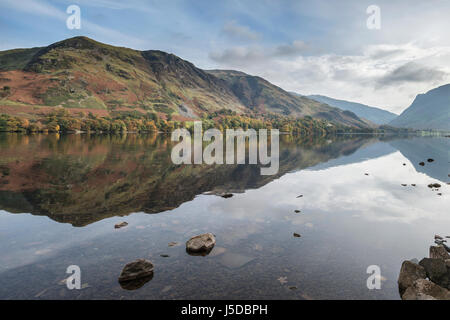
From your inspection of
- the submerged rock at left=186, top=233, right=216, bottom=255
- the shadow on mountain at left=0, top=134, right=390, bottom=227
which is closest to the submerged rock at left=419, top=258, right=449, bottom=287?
the submerged rock at left=186, top=233, right=216, bottom=255

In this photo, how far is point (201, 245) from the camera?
17.6 metres

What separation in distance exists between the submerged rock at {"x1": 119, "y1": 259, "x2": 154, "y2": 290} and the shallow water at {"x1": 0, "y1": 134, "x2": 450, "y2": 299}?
44cm

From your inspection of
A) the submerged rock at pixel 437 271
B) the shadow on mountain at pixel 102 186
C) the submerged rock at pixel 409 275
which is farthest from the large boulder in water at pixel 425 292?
the shadow on mountain at pixel 102 186

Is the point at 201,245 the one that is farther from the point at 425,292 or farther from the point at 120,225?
the point at 425,292

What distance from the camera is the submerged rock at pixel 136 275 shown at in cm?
1336

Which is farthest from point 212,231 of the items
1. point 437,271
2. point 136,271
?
point 437,271

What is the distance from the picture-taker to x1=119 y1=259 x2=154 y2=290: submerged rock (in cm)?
1336

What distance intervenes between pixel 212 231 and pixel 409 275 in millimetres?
14226

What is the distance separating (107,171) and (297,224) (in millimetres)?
37629

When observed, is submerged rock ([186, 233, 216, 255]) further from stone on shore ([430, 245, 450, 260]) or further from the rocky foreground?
stone on shore ([430, 245, 450, 260])
